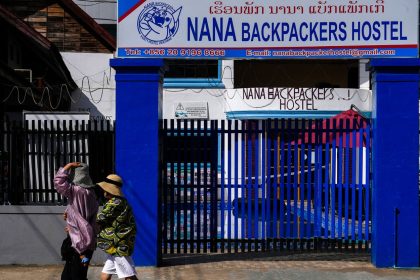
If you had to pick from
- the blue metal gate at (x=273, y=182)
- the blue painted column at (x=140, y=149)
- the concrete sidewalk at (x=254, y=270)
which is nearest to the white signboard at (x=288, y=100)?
the blue metal gate at (x=273, y=182)

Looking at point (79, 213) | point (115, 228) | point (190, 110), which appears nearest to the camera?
point (115, 228)

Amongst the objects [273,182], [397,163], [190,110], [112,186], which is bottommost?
[273,182]

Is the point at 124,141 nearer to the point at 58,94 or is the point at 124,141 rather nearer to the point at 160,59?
the point at 160,59

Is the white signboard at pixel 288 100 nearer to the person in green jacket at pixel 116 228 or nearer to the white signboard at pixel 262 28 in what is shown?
the white signboard at pixel 262 28

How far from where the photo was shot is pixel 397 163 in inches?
351

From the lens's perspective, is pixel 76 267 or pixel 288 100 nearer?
pixel 76 267

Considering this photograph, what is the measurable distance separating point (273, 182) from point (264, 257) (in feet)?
4.01

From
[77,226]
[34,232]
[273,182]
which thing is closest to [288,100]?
[273,182]

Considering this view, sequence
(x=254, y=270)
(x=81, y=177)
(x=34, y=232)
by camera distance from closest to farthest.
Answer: (x=81, y=177)
(x=254, y=270)
(x=34, y=232)

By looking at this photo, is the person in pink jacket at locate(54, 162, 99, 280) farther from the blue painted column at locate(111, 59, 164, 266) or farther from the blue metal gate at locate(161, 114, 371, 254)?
the blue metal gate at locate(161, 114, 371, 254)

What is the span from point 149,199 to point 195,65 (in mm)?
12935

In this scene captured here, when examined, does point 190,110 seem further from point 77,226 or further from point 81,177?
point 77,226

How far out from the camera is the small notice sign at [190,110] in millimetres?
20766

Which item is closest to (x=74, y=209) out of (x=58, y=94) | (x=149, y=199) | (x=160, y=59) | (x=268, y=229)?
(x=149, y=199)
